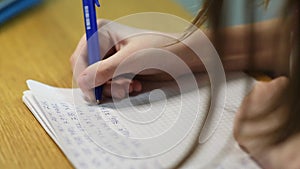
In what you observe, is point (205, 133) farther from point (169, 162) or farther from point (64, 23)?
point (64, 23)

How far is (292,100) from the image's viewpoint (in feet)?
2.23

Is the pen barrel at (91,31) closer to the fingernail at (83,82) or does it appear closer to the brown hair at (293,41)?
the fingernail at (83,82)

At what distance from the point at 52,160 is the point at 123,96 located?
150mm

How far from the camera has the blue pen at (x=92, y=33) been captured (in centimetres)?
75

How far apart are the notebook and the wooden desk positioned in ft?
0.06

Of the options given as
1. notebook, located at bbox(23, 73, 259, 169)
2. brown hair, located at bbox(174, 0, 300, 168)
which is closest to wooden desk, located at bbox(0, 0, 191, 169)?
notebook, located at bbox(23, 73, 259, 169)

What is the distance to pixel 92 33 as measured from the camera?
771 mm

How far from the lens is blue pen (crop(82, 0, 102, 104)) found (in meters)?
0.75

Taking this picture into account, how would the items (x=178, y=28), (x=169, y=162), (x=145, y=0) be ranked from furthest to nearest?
1. (x=145, y=0)
2. (x=178, y=28)
3. (x=169, y=162)

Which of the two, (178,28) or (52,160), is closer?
(52,160)

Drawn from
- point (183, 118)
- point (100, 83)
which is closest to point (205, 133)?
point (183, 118)

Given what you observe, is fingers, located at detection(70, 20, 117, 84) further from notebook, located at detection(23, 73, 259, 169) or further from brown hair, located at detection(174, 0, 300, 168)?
brown hair, located at detection(174, 0, 300, 168)

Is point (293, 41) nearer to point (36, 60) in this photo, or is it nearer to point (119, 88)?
point (119, 88)

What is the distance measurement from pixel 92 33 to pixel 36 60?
0.52ft
